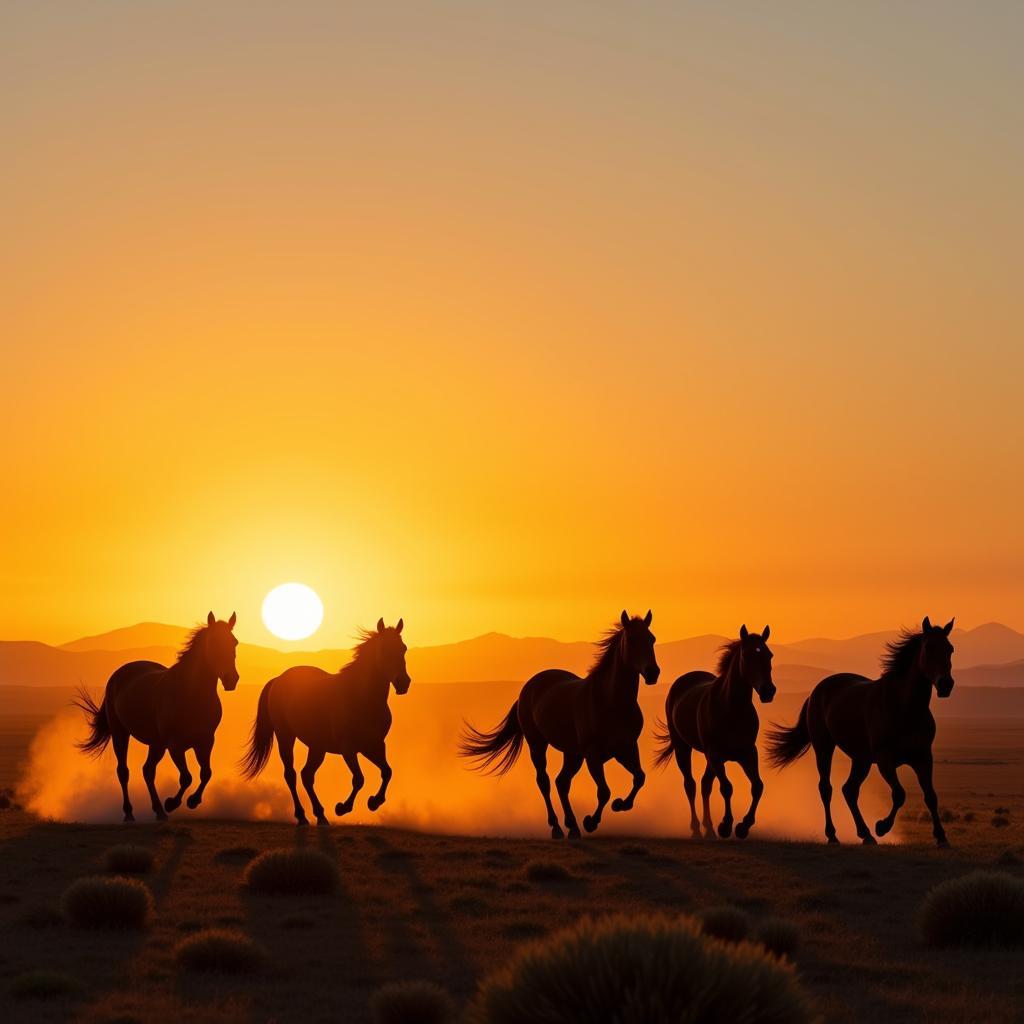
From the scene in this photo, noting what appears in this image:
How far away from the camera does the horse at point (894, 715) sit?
22281 millimetres

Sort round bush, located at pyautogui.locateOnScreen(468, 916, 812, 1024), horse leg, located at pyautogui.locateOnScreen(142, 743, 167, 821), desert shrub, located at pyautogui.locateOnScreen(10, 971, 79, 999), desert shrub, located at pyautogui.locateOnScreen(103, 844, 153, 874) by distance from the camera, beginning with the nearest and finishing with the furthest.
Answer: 1. round bush, located at pyautogui.locateOnScreen(468, 916, 812, 1024)
2. desert shrub, located at pyautogui.locateOnScreen(10, 971, 79, 999)
3. desert shrub, located at pyautogui.locateOnScreen(103, 844, 153, 874)
4. horse leg, located at pyautogui.locateOnScreen(142, 743, 167, 821)

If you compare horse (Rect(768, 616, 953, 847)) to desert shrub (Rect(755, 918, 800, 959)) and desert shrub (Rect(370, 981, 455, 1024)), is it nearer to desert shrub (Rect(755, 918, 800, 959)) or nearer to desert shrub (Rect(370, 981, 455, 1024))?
desert shrub (Rect(755, 918, 800, 959))

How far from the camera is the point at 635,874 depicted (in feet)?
63.0

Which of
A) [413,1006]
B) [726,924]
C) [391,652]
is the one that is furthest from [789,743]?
[413,1006]

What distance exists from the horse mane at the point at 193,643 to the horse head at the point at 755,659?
31.6 feet

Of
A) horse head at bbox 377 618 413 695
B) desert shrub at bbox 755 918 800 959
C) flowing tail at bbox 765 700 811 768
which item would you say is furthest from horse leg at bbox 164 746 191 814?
desert shrub at bbox 755 918 800 959

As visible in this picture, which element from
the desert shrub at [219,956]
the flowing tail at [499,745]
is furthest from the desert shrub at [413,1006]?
the flowing tail at [499,745]

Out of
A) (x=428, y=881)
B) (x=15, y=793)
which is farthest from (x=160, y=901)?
(x=15, y=793)

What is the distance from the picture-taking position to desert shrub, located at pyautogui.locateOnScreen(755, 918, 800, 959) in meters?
13.6

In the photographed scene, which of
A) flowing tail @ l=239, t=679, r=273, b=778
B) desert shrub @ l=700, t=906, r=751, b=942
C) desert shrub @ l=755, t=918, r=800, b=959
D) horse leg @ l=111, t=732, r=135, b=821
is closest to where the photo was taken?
desert shrub @ l=755, t=918, r=800, b=959

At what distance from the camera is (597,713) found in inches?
925

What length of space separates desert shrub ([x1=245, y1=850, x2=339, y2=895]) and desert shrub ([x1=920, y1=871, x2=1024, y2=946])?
24.2 ft

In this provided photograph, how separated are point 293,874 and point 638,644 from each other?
23.5 feet

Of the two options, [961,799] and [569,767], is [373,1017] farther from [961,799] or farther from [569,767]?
[961,799]
